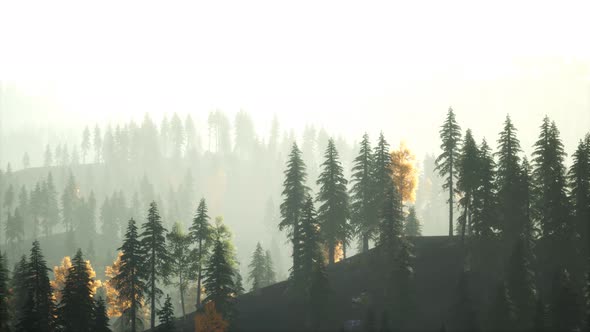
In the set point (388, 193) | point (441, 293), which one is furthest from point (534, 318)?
point (388, 193)

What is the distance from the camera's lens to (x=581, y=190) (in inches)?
1992

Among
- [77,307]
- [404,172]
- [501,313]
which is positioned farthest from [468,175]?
[77,307]

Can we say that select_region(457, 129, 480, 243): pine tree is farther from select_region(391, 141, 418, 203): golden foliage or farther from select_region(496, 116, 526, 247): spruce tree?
select_region(391, 141, 418, 203): golden foliage

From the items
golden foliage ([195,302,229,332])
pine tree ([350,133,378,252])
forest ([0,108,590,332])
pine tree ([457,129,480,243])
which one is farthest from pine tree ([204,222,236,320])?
pine tree ([457,129,480,243])

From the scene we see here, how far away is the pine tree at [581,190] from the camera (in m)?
48.6

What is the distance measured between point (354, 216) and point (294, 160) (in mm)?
9093

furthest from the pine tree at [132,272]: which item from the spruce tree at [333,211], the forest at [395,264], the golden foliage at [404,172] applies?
the golden foliage at [404,172]

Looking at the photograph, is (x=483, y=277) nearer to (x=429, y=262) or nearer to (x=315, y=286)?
(x=429, y=262)

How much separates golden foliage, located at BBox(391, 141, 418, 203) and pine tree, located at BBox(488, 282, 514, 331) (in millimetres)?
21227

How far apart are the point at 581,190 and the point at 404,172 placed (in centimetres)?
1776

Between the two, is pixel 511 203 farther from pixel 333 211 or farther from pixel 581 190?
pixel 333 211

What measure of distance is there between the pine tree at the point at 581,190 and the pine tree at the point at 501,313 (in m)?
13.4

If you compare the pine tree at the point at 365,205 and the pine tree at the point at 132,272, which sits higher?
the pine tree at the point at 365,205

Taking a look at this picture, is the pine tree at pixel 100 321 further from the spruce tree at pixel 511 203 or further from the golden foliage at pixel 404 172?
the spruce tree at pixel 511 203
